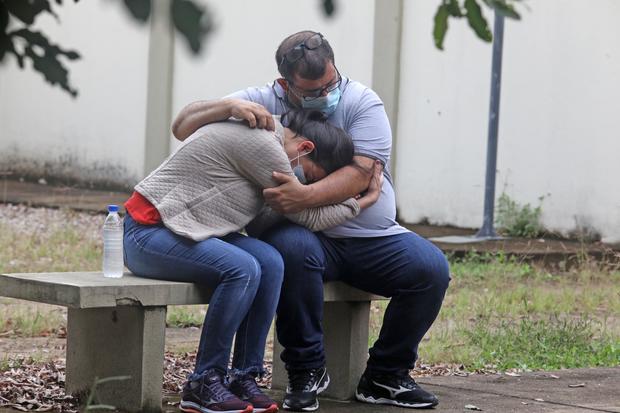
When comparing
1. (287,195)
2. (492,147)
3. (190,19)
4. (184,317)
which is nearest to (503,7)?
(190,19)

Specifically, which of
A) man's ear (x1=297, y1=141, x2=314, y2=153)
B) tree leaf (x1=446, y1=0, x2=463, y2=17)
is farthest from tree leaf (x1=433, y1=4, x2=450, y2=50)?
man's ear (x1=297, y1=141, x2=314, y2=153)

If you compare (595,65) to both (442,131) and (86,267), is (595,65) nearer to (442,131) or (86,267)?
(442,131)

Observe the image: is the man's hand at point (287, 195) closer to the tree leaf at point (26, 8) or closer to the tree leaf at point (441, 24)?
the tree leaf at point (441, 24)

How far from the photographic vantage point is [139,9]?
1.77 metres

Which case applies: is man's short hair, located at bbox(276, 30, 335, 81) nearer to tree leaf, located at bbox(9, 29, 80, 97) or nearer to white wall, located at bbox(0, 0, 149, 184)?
tree leaf, located at bbox(9, 29, 80, 97)

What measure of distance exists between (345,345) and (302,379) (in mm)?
412

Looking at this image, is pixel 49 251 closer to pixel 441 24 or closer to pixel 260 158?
pixel 260 158

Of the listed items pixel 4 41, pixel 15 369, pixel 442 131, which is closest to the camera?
pixel 4 41

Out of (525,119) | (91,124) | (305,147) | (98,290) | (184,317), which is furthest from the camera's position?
(91,124)

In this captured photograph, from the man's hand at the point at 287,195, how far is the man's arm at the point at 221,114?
8.1 inches

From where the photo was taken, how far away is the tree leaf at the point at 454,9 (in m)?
2.07

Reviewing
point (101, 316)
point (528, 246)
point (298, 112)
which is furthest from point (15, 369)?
point (528, 246)

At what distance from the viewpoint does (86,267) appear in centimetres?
957

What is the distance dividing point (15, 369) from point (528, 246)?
628cm
